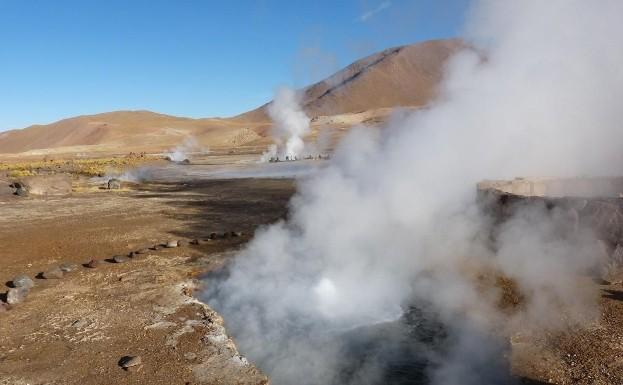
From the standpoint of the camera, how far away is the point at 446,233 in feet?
28.5

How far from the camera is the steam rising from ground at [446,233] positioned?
5762 mm

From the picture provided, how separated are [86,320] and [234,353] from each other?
7.35 feet

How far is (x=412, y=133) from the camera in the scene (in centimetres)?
965

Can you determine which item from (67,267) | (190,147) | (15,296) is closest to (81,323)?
(15,296)

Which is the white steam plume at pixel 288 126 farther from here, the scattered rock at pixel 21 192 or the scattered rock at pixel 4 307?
the scattered rock at pixel 4 307

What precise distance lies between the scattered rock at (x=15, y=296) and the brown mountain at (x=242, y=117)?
52445mm

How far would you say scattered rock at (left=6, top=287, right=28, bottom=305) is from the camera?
6.87m

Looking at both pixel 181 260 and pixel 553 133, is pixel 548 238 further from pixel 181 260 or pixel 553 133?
pixel 181 260

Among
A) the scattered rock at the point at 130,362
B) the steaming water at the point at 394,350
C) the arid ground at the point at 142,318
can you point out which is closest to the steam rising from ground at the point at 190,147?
the arid ground at the point at 142,318

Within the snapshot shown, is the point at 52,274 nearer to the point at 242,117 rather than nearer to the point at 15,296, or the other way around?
the point at 15,296

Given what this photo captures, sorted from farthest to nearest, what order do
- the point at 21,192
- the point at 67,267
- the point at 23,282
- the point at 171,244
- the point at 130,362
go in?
the point at 21,192
the point at 171,244
the point at 67,267
the point at 23,282
the point at 130,362

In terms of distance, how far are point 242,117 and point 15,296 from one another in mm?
159100

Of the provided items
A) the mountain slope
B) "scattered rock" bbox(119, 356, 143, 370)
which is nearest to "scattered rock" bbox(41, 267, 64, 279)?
"scattered rock" bbox(119, 356, 143, 370)

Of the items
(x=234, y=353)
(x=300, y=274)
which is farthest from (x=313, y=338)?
(x=300, y=274)
